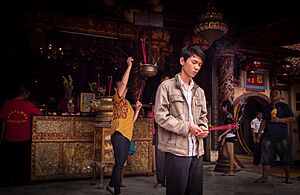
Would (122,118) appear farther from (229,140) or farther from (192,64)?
(229,140)

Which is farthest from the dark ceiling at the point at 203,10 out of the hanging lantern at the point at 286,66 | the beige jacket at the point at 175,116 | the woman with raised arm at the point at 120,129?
the beige jacket at the point at 175,116

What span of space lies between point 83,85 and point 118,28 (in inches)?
195

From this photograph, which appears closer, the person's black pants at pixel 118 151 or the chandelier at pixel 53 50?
the person's black pants at pixel 118 151

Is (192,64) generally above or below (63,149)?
above

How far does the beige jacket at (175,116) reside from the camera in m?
2.62

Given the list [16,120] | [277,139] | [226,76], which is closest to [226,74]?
[226,76]

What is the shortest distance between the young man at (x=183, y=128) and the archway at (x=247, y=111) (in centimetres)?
861

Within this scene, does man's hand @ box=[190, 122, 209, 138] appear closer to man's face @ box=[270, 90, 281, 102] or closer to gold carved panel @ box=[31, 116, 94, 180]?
gold carved panel @ box=[31, 116, 94, 180]

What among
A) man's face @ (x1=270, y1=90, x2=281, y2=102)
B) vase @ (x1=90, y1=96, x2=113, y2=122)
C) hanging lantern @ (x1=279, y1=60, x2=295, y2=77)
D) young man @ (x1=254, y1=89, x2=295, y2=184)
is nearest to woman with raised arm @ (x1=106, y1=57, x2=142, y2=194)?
vase @ (x1=90, y1=96, x2=113, y2=122)

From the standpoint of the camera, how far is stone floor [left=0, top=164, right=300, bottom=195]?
516cm

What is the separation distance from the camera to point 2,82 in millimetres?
11508

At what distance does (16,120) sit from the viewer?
19.1 ft

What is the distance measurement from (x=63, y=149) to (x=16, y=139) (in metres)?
0.94

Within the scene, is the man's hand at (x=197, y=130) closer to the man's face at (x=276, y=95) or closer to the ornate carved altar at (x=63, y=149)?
the ornate carved altar at (x=63, y=149)
